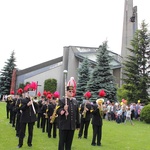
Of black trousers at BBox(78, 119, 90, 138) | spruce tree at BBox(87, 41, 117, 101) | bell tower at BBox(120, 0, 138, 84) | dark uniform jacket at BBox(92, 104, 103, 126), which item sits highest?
bell tower at BBox(120, 0, 138, 84)

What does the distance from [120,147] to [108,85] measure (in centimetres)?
2293

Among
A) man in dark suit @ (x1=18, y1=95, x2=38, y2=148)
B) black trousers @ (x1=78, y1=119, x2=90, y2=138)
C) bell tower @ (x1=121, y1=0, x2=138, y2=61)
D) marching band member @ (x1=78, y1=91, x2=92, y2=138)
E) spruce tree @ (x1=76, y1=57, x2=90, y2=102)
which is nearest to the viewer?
man in dark suit @ (x1=18, y1=95, x2=38, y2=148)

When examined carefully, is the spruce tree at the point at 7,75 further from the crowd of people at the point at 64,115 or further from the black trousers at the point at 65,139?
the black trousers at the point at 65,139

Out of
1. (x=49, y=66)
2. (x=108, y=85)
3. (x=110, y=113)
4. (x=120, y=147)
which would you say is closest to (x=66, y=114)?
(x=120, y=147)

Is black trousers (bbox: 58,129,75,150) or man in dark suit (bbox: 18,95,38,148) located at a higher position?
man in dark suit (bbox: 18,95,38,148)

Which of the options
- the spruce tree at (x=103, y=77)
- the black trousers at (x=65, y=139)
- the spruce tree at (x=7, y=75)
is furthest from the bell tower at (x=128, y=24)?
the black trousers at (x=65, y=139)

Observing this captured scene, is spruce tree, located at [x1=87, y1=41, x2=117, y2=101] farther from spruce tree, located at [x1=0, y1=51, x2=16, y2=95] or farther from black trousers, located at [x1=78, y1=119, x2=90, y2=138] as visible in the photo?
spruce tree, located at [x1=0, y1=51, x2=16, y2=95]

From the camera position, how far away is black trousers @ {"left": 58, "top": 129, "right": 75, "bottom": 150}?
286 inches

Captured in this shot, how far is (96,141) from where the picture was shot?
11891mm

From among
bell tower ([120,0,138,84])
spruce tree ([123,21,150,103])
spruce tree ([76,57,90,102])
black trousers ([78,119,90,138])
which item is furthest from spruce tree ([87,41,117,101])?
black trousers ([78,119,90,138])

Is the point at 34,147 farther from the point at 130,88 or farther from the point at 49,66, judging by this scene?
the point at 49,66

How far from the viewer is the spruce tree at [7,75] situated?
58312 mm

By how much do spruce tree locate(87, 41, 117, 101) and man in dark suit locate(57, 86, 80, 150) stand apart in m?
26.4

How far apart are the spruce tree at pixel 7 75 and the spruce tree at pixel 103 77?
2882 cm
